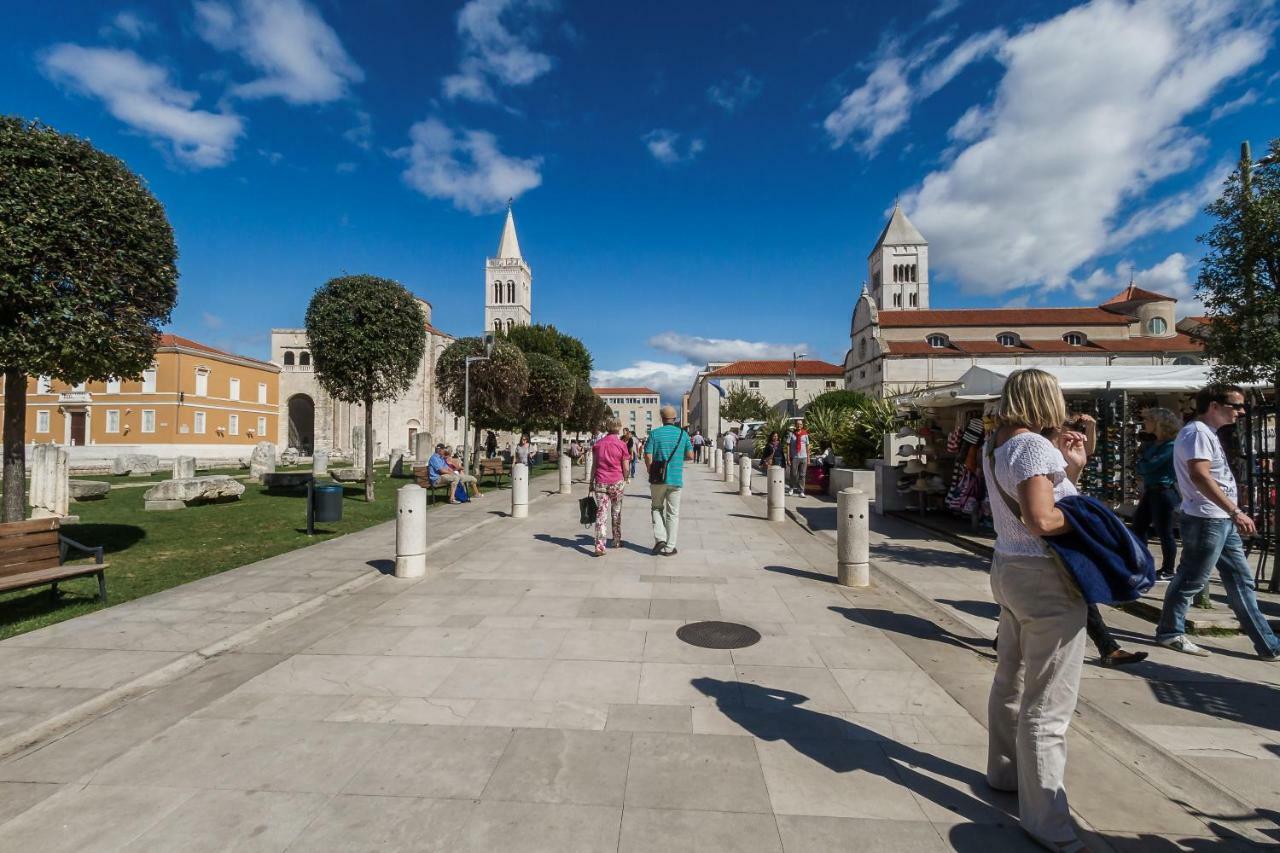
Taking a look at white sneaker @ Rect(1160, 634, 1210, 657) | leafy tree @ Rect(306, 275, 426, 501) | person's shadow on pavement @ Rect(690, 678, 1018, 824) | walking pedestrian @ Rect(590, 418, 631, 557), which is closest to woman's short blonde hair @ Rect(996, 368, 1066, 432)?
person's shadow on pavement @ Rect(690, 678, 1018, 824)

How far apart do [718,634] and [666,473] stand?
3.34 m

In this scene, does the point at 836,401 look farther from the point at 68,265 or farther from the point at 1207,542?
the point at 68,265

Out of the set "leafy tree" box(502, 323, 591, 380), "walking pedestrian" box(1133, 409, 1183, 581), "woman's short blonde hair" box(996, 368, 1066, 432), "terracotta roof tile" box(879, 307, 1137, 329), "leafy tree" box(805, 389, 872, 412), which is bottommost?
"walking pedestrian" box(1133, 409, 1183, 581)

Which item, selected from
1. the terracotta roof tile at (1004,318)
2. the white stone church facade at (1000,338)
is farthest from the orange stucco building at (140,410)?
the terracotta roof tile at (1004,318)

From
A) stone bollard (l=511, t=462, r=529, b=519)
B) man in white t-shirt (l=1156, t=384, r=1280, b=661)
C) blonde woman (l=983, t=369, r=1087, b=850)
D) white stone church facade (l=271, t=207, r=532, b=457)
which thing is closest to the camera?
blonde woman (l=983, t=369, r=1087, b=850)

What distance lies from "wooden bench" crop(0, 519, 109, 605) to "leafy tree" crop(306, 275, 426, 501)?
9.14m

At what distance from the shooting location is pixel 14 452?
7449mm

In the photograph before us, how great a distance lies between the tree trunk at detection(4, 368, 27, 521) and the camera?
23.8 feet

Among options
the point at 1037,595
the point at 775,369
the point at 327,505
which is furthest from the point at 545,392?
the point at 775,369

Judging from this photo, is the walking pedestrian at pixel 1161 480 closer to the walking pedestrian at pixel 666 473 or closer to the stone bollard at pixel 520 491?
the walking pedestrian at pixel 666 473

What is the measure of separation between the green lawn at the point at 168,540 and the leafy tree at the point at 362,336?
110 inches

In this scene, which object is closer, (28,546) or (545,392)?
(28,546)

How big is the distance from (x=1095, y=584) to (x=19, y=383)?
35.1 feet

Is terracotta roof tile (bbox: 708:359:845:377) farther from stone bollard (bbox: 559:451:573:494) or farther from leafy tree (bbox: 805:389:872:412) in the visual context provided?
stone bollard (bbox: 559:451:573:494)
